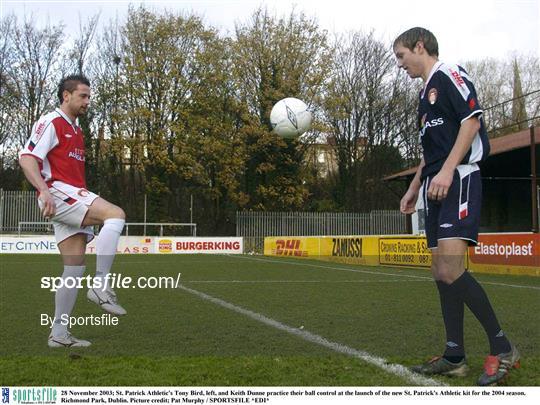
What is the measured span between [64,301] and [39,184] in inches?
34.1

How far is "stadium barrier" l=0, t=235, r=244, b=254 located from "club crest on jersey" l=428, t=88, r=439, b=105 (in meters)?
20.0

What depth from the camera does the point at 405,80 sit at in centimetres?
3569

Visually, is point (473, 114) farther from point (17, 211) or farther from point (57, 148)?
point (17, 211)

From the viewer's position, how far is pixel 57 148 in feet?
13.6

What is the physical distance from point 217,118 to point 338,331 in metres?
26.9

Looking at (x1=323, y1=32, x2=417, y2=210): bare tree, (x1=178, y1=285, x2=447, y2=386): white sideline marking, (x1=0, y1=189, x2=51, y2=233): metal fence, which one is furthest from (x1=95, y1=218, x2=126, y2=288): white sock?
(x1=323, y1=32, x2=417, y2=210): bare tree

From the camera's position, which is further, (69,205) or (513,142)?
(513,142)

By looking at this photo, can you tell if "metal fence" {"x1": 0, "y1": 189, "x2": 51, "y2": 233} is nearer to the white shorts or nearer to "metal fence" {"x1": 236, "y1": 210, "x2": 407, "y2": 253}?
"metal fence" {"x1": 236, "y1": 210, "x2": 407, "y2": 253}

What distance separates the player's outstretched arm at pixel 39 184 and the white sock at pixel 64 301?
19.9 inches

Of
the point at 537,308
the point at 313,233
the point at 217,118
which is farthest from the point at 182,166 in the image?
the point at 537,308

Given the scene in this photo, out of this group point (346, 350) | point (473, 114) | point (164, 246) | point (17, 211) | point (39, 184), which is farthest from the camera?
point (17, 211)

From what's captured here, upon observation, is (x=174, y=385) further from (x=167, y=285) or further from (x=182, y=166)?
(x=182, y=166)

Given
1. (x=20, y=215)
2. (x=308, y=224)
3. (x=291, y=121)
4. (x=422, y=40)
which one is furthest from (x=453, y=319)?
(x=308, y=224)
